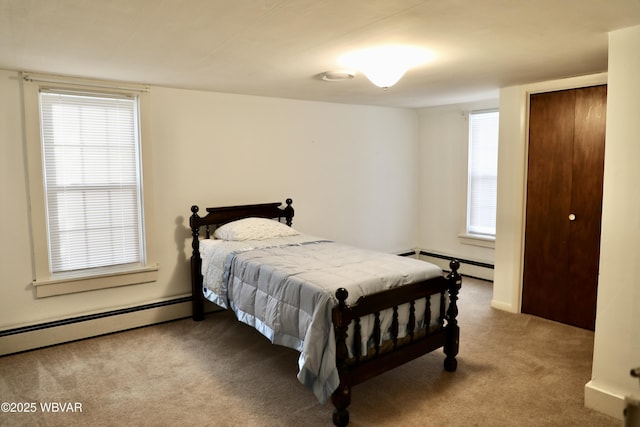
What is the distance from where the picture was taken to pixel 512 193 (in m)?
4.12

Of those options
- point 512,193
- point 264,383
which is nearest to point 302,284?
point 264,383

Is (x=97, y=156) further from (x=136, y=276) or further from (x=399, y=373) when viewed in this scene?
(x=399, y=373)

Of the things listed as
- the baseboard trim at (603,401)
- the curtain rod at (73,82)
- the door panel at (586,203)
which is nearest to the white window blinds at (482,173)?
the door panel at (586,203)

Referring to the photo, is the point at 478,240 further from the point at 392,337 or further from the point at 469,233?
the point at 392,337

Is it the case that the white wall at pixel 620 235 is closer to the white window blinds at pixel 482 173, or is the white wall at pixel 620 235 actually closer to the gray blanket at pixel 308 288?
the gray blanket at pixel 308 288

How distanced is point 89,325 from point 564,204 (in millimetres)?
4234

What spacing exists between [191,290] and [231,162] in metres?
1.31

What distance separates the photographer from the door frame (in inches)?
158

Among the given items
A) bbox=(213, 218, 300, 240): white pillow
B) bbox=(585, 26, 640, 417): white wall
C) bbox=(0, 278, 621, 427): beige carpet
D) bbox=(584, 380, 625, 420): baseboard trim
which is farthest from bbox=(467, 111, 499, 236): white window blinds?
bbox=(584, 380, 625, 420): baseboard trim

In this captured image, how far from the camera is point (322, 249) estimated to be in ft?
11.9

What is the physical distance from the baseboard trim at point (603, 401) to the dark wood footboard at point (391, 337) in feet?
2.61

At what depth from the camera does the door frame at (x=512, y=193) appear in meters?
4.01

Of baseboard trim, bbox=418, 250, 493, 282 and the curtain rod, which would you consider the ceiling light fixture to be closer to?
the curtain rod

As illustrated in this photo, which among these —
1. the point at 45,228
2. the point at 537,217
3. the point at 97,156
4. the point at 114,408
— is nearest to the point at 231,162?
the point at 97,156
